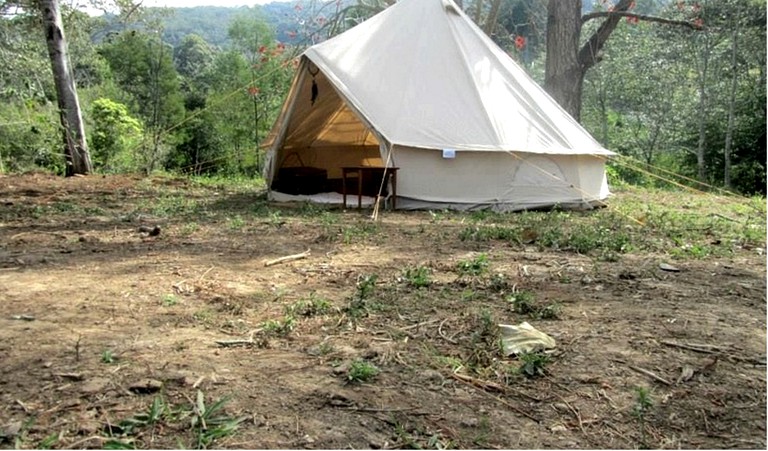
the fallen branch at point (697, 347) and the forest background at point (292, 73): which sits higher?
the forest background at point (292, 73)

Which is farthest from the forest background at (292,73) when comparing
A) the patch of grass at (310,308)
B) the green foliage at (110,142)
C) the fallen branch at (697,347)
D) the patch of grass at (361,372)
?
the patch of grass at (361,372)

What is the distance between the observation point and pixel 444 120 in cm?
739

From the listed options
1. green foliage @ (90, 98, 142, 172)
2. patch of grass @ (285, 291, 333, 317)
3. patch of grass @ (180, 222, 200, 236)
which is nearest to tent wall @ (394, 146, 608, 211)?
Result: patch of grass @ (180, 222, 200, 236)

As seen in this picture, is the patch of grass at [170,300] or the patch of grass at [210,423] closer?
the patch of grass at [210,423]

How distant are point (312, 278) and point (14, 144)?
12.1 meters

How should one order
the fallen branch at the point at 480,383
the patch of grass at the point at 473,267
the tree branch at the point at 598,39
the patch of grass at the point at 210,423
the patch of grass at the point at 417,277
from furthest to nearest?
1. the tree branch at the point at 598,39
2. the patch of grass at the point at 473,267
3. the patch of grass at the point at 417,277
4. the fallen branch at the point at 480,383
5. the patch of grass at the point at 210,423

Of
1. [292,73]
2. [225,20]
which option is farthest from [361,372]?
[225,20]

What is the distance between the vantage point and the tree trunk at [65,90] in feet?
30.7

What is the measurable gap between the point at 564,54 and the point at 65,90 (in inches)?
316

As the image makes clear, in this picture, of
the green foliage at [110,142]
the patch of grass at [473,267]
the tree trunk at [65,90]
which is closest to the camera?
the patch of grass at [473,267]

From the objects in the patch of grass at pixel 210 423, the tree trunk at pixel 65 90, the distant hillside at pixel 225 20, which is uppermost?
the distant hillside at pixel 225 20

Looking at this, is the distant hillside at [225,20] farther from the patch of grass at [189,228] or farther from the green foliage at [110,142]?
the patch of grass at [189,228]

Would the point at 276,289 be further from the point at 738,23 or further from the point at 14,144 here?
the point at 738,23

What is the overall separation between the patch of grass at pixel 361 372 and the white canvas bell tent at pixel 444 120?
4887 millimetres
